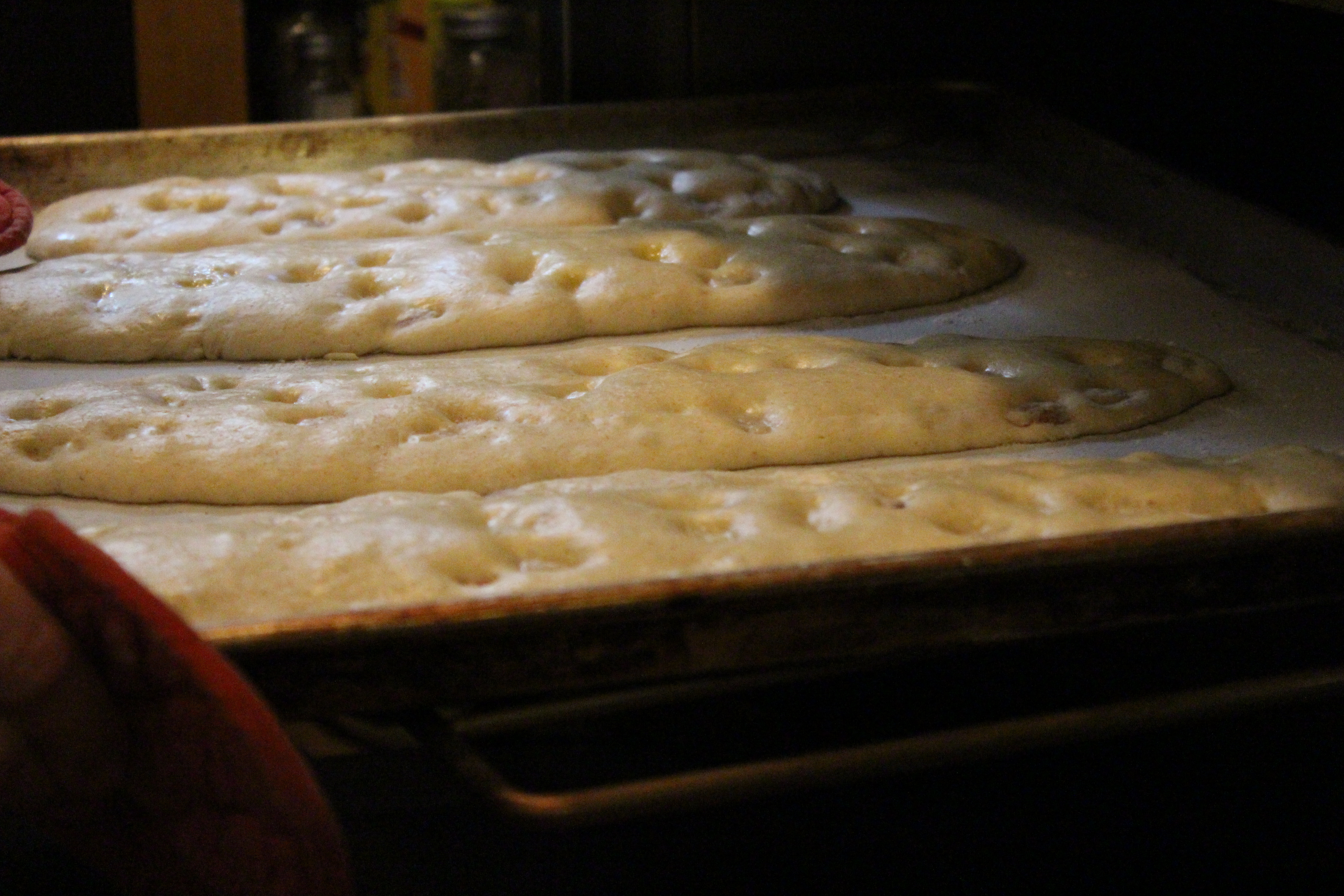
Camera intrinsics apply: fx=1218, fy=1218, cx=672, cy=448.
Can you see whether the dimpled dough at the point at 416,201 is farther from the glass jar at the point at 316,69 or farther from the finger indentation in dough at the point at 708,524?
the finger indentation in dough at the point at 708,524

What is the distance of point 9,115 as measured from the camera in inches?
105

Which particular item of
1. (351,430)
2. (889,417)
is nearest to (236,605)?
(351,430)

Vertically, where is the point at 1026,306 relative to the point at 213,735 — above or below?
above

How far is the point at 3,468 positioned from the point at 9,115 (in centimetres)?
173

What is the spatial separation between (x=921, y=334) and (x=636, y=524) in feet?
2.49

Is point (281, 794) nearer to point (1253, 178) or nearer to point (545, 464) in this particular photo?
point (545, 464)

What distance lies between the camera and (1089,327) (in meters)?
1.73

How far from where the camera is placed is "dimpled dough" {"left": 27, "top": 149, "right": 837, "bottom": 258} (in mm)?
1888

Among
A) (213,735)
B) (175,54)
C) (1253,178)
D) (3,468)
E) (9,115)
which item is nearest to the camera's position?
(213,735)

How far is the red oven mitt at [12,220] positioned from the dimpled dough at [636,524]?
0.64 meters

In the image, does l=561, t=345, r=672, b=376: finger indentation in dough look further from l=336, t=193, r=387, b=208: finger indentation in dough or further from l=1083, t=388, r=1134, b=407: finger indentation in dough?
l=336, t=193, r=387, b=208: finger indentation in dough

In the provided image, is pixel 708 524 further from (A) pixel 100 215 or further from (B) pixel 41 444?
(A) pixel 100 215

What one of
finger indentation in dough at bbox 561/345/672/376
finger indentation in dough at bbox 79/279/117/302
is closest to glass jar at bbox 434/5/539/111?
finger indentation in dough at bbox 79/279/117/302

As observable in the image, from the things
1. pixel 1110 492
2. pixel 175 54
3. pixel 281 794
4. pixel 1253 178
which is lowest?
pixel 281 794
